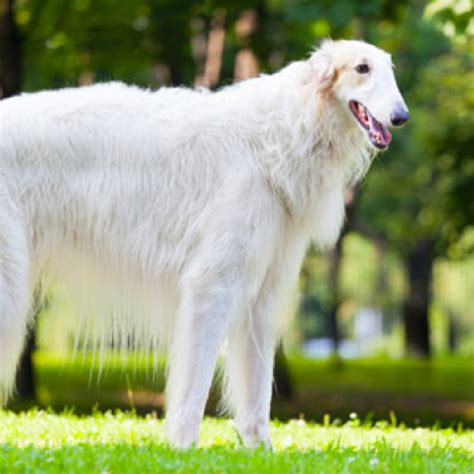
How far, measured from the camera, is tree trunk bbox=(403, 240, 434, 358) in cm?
2914

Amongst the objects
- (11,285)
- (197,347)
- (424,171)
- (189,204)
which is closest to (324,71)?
(189,204)

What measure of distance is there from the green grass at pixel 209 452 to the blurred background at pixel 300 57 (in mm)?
1045

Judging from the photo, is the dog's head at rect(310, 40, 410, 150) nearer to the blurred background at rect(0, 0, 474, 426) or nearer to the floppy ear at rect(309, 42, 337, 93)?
the floppy ear at rect(309, 42, 337, 93)

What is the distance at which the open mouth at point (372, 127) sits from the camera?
694 cm

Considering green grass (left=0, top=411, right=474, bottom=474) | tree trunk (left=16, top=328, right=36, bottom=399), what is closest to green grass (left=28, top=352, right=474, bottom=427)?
tree trunk (left=16, top=328, right=36, bottom=399)

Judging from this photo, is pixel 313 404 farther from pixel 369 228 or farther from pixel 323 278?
pixel 323 278

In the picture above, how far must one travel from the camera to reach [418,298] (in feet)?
96.9

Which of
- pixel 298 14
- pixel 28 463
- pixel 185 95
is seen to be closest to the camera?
pixel 28 463

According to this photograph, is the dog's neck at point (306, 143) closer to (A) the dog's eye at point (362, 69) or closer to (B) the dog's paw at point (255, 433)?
(A) the dog's eye at point (362, 69)

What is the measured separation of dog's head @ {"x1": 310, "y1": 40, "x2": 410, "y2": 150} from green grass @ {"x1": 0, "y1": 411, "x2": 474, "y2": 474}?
1957 mm

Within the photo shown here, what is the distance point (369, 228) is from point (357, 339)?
1835cm

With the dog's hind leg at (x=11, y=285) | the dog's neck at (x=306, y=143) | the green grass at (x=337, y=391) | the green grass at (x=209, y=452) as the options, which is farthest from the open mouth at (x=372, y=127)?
the green grass at (x=337, y=391)

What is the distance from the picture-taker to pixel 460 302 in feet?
149

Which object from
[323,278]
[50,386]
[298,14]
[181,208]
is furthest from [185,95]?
[323,278]
